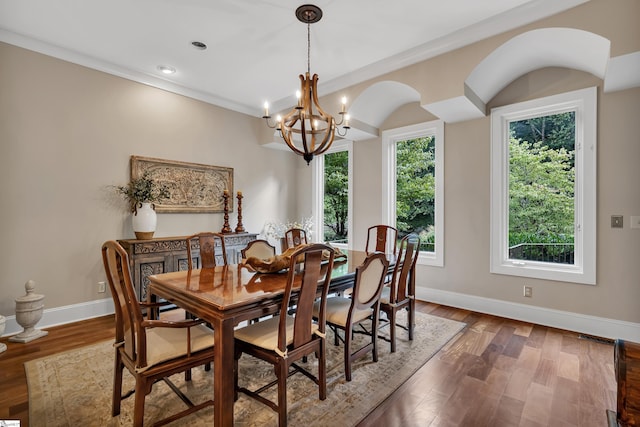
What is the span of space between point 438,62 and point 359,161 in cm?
200

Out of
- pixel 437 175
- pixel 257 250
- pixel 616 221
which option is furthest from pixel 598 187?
pixel 257 250

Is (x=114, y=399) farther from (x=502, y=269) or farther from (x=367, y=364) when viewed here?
(x=502, y=269)

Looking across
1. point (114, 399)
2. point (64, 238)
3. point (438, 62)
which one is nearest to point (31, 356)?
point (64, 238)

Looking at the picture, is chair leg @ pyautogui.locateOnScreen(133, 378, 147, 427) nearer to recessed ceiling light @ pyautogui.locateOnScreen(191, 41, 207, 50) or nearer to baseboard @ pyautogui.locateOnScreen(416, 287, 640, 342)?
recessed ceiling light @ pyautogui.locateOnScreen(191, 41, 207, 50)

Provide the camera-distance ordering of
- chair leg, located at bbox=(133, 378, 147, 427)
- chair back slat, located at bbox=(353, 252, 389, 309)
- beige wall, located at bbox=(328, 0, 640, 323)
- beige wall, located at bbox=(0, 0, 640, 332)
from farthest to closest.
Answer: beige wall, located at bbox=(0, 0, 640, 332) → beige wall, located at bbox=(328, 0, 640, 323) → chair back slat, located at bbox=(353, 252, 389, 309) → chair leg, located at bbox=(133, 378, 147, 427)

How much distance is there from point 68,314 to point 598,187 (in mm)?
5798

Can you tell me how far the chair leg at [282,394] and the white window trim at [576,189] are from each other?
3.08 meters

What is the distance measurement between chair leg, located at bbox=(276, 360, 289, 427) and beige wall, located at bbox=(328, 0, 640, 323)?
10.0 feet

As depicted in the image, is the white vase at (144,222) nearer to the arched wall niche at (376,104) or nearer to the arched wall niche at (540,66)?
the arched wall niche at (376,104)

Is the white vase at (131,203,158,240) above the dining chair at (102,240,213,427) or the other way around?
above

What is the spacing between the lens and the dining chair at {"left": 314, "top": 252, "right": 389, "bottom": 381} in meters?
2.28

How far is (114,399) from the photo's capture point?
73.8 inches

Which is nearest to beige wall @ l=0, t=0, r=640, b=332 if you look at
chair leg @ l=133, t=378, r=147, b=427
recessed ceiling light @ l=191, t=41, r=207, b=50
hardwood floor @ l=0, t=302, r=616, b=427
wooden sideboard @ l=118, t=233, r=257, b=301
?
wooden sideboard @ l=118, t=233, r=257, b=301

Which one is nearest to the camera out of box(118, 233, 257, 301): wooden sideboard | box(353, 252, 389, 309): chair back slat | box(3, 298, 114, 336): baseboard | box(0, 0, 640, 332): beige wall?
box(353, 252, 389, 309): chair back slat
